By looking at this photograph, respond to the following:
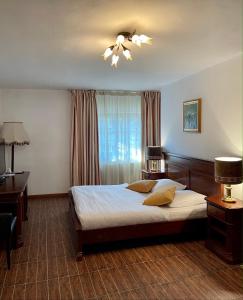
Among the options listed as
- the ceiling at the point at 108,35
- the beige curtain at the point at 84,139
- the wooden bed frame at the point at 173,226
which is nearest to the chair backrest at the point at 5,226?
Result: the wooden bed frame at the point at 173,226

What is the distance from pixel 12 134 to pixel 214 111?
3657mm

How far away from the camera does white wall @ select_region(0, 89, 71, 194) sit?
17.8 ft

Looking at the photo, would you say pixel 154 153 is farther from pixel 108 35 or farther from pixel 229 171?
pixel 108 35

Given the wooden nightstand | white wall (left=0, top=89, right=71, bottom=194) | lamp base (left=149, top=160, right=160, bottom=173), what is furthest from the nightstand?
the wooden nightstand

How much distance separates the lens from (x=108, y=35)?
243 cm

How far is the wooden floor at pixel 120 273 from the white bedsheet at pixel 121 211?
38 centimetres

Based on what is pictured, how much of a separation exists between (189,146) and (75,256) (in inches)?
102

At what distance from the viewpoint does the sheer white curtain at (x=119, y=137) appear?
5750mm

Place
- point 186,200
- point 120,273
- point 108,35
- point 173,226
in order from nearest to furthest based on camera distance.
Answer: point 108,35 < point 120,273 < point 173,226 < point 186,200

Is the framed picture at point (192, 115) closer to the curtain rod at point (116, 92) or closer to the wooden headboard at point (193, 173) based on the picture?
the wooden headboard at point (193, 173)

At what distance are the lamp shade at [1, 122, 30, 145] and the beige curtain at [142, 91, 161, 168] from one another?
2.68 metres

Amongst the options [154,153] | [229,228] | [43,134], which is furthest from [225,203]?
[43,134]

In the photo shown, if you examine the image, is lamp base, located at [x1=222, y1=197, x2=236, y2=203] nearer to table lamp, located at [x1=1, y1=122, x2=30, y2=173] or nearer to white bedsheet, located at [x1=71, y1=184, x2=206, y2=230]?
white bedsheet, located at [x1=71, y1=184, x2=206, y2=230]

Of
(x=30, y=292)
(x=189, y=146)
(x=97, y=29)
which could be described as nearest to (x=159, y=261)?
(x=30, y=292)
